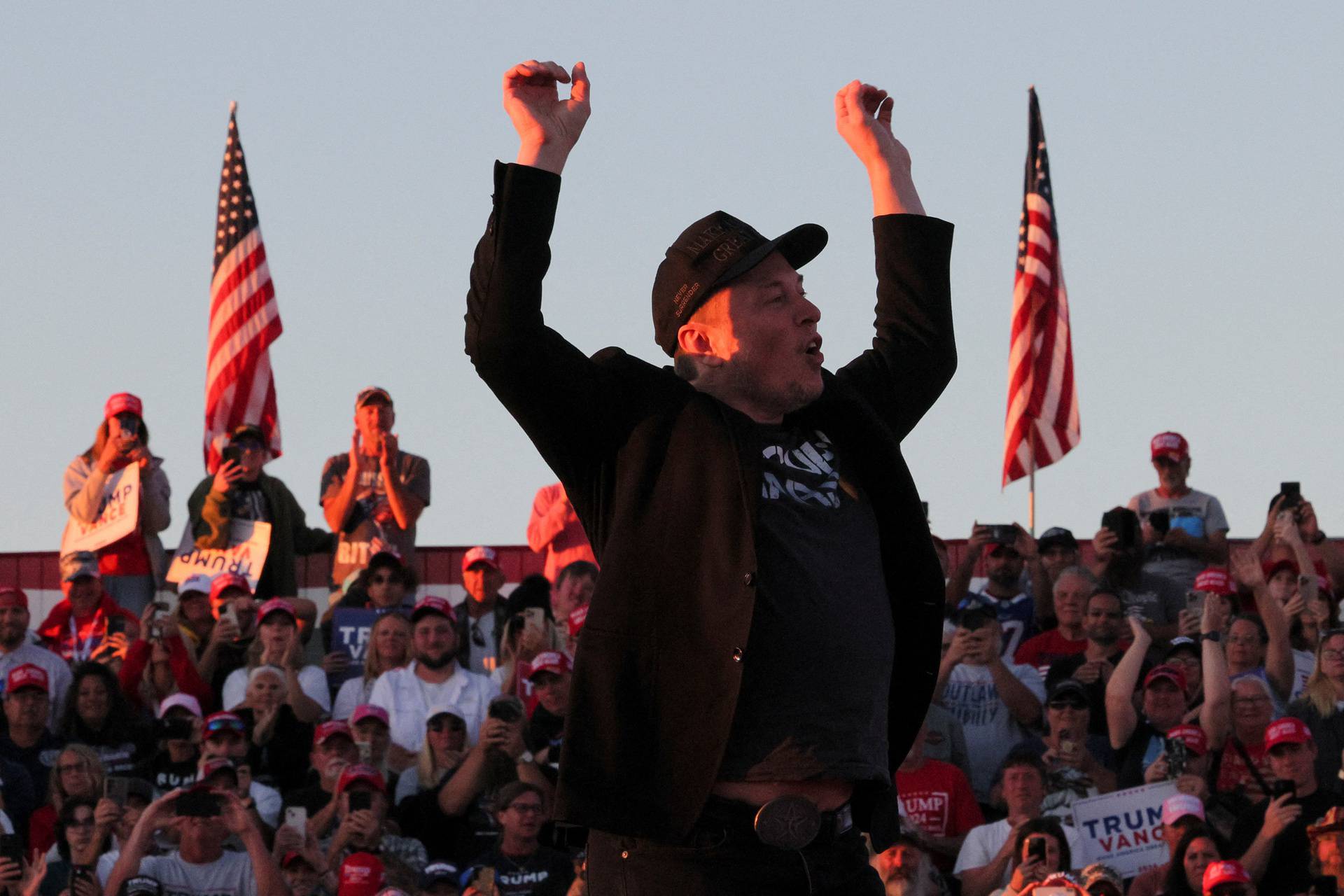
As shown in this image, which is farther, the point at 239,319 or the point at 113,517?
the point at 239,319

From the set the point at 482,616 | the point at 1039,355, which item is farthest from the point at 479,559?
the point at 1039,355

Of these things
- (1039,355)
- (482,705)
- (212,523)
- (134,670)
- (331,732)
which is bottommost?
(331,732)

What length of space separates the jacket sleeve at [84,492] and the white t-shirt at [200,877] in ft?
12.9

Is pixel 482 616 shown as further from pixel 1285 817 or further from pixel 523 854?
pixel 1285 817

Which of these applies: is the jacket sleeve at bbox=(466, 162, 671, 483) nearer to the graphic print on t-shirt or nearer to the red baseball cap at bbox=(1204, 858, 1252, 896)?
the graphic print on t-shirt

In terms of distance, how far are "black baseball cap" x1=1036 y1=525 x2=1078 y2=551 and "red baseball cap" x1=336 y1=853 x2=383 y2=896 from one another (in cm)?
499

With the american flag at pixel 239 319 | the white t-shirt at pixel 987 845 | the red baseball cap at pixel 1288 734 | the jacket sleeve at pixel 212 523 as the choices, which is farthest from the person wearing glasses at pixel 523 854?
the american flag at pixel 239 319

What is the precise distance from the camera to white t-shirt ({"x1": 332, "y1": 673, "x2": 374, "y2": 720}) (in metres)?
12.5

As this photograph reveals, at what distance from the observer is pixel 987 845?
1062cm

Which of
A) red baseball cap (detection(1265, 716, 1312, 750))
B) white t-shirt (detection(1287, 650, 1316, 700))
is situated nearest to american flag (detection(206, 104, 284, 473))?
white t-shirt (detection(1287, 650, 1316, 700))

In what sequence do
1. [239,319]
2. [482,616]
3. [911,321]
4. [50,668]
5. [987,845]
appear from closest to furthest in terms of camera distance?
[911,321], [987,845], [50,668], [482,616], [239,319]

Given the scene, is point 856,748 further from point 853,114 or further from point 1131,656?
point 1131,656

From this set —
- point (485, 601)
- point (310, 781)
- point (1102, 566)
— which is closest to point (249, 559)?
point (485, 601)

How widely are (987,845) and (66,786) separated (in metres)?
4.58
